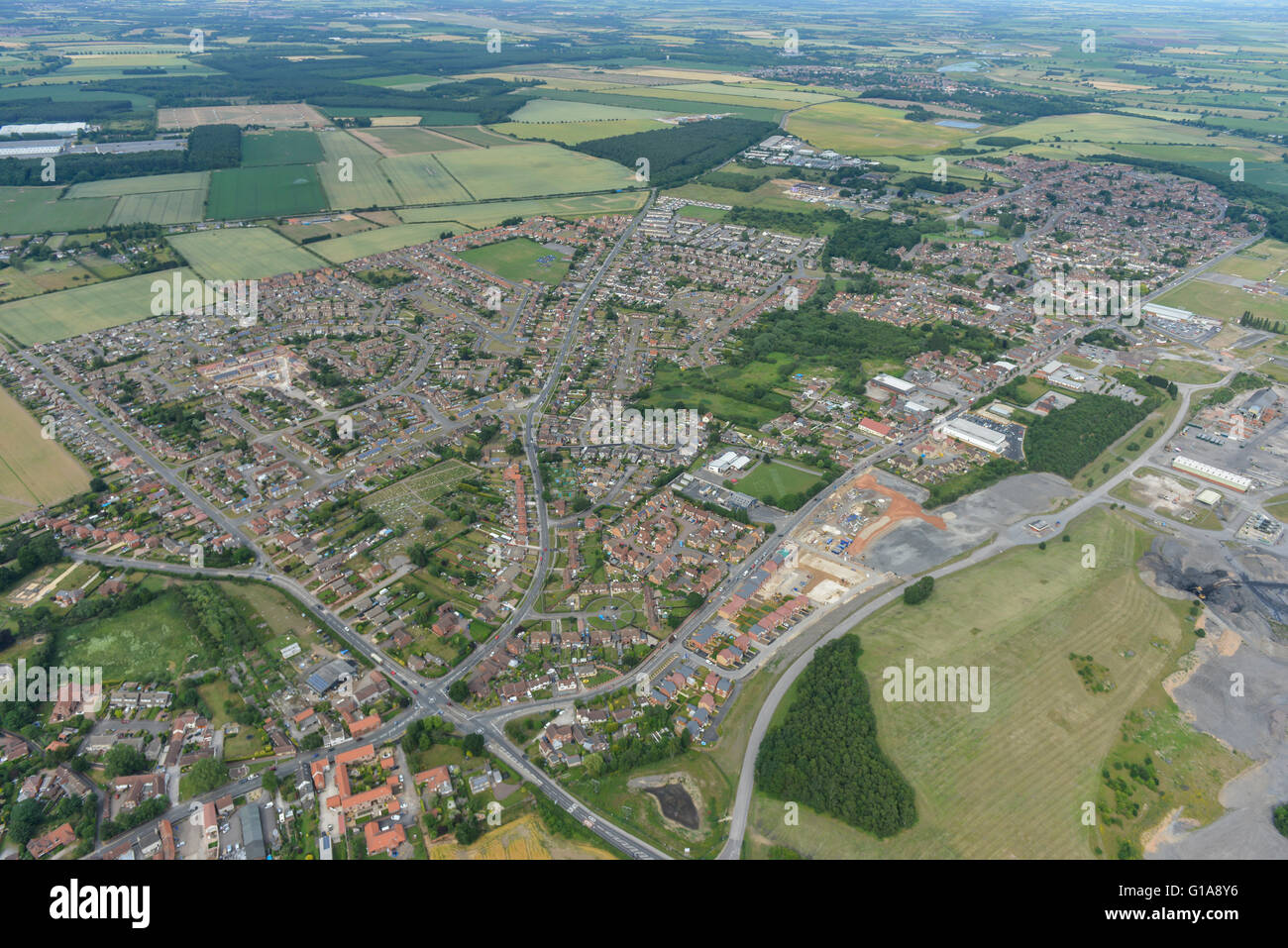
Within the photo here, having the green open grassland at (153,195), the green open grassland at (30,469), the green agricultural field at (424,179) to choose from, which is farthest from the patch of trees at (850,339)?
the green open grassland at (153,195)

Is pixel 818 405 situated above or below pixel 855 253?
below

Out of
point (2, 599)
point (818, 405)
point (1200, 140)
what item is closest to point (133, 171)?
point (2, 599)

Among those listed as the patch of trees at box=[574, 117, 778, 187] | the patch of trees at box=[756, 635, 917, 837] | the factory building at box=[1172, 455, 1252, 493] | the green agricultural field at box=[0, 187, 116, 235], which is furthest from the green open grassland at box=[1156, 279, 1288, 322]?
the green agricultural field at box=[0, 187, 116, 235]

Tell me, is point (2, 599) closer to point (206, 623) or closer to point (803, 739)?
point (206, 623)

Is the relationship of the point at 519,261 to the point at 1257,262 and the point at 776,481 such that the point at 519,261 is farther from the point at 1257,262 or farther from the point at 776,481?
the point at 1257,262

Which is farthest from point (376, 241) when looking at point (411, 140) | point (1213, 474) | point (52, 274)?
point (1213, 474)

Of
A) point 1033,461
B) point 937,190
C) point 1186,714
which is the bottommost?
point 1186,714

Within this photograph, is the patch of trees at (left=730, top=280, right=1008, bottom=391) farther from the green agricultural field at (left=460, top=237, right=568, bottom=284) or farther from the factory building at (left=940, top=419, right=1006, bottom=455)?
the green agricultural field at (left=460, top=237, right=568, bottom=284)
